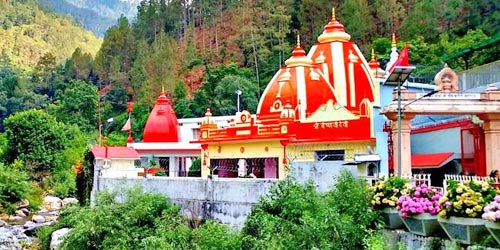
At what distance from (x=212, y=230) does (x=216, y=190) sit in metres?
2.99

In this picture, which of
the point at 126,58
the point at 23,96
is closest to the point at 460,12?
the point at 126,58

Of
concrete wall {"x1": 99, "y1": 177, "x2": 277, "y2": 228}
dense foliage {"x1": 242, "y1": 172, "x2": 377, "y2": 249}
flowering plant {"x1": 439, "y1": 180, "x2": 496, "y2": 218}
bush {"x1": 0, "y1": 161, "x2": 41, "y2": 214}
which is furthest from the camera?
bush {"x1": 0, "y1": 161, "x2": 41, "y2": 214}

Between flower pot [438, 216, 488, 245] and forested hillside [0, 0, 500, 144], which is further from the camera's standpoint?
forested hillside [0, 0, 500, 144]

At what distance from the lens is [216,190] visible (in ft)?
56.6

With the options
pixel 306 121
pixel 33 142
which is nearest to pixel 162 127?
pixel 33 142

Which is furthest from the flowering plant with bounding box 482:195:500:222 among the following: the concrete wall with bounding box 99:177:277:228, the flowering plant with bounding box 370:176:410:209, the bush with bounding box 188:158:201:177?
the bush with bounding box 188:158:201:177

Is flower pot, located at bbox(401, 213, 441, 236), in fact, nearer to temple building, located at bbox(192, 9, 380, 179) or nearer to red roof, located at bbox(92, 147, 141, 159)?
temple building, located at bbox(192, 9, 380, 179)

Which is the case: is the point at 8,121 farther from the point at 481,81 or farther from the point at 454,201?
the point at 454,201

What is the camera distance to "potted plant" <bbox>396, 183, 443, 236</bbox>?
10.3m

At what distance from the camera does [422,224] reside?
10461mm

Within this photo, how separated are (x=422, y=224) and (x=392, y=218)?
0.92 m

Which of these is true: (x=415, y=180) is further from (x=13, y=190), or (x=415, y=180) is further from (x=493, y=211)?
(x=13, y=190)

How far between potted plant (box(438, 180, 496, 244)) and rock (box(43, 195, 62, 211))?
1207 inches

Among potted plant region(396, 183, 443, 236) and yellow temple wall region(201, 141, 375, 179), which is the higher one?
yellow temple wall region(201, 141, 375, 179)
